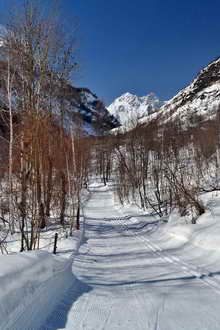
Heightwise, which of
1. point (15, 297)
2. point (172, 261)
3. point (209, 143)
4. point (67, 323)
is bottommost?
point (172, 261)

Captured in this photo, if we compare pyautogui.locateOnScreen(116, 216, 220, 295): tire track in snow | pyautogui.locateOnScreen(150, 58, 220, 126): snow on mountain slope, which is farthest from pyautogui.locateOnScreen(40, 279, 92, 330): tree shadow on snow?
pyautogui.locateOnScreen(150, 58, 220, 126): snow on mountain slope

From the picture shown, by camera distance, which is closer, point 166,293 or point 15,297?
point 15,297

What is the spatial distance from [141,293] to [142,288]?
0.40m

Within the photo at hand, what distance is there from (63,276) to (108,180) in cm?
5716

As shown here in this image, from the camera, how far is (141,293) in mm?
5852

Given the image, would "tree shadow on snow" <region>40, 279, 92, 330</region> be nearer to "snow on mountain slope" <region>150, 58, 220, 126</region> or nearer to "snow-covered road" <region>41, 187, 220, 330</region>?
"snow-covered road" <region>41, 187, 220, 330</region>

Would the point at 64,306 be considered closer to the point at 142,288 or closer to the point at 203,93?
the point at 142,288

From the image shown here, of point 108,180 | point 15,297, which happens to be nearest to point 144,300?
point 15,297

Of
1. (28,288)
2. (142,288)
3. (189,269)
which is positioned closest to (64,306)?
(28,288)

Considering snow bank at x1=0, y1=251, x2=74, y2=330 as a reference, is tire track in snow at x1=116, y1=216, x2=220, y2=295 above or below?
below

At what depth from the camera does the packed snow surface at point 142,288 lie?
4.31m

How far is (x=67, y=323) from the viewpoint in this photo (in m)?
4.22

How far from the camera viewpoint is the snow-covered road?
171 inches

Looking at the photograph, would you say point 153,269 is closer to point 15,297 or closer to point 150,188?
point 15,297
